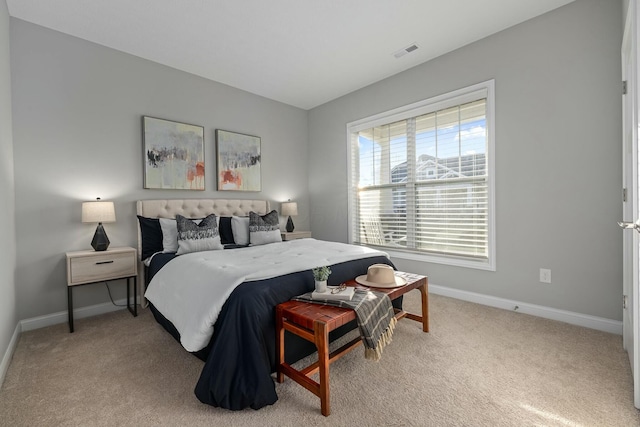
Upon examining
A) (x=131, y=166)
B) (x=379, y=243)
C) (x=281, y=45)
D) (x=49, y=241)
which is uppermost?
(x=281, y=45)

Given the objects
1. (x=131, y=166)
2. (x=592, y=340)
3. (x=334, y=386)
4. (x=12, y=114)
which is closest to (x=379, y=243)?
(x=592, y=340)

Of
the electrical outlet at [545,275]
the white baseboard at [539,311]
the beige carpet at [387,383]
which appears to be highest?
the electrical outlet at [545,275]

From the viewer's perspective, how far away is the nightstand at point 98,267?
254 cm

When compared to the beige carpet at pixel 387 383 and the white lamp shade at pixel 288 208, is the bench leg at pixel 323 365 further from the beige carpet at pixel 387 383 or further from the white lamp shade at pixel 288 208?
the white lamp shade at pixel 288 208

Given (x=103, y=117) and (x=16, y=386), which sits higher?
(x=103, y=117)

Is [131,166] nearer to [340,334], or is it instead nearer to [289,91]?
[289,91]

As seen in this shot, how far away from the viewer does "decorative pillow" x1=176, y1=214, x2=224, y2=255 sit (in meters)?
2.85

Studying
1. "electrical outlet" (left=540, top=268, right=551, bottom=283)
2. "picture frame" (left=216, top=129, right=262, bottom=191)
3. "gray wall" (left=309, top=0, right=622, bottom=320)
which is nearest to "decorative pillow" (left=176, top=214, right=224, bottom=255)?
"picture frame" (left=216, top=129, right=262, bottom=191)

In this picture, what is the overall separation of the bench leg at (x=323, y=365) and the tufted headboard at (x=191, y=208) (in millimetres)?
2475

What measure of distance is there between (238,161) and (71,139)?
5.99ft

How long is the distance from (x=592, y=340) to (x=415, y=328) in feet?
4.36

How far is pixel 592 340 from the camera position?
2.23 meters

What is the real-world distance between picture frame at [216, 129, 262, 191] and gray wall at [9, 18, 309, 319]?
0.44 m

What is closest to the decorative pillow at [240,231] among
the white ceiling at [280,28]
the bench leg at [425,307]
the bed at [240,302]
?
the bed at [240,302]
